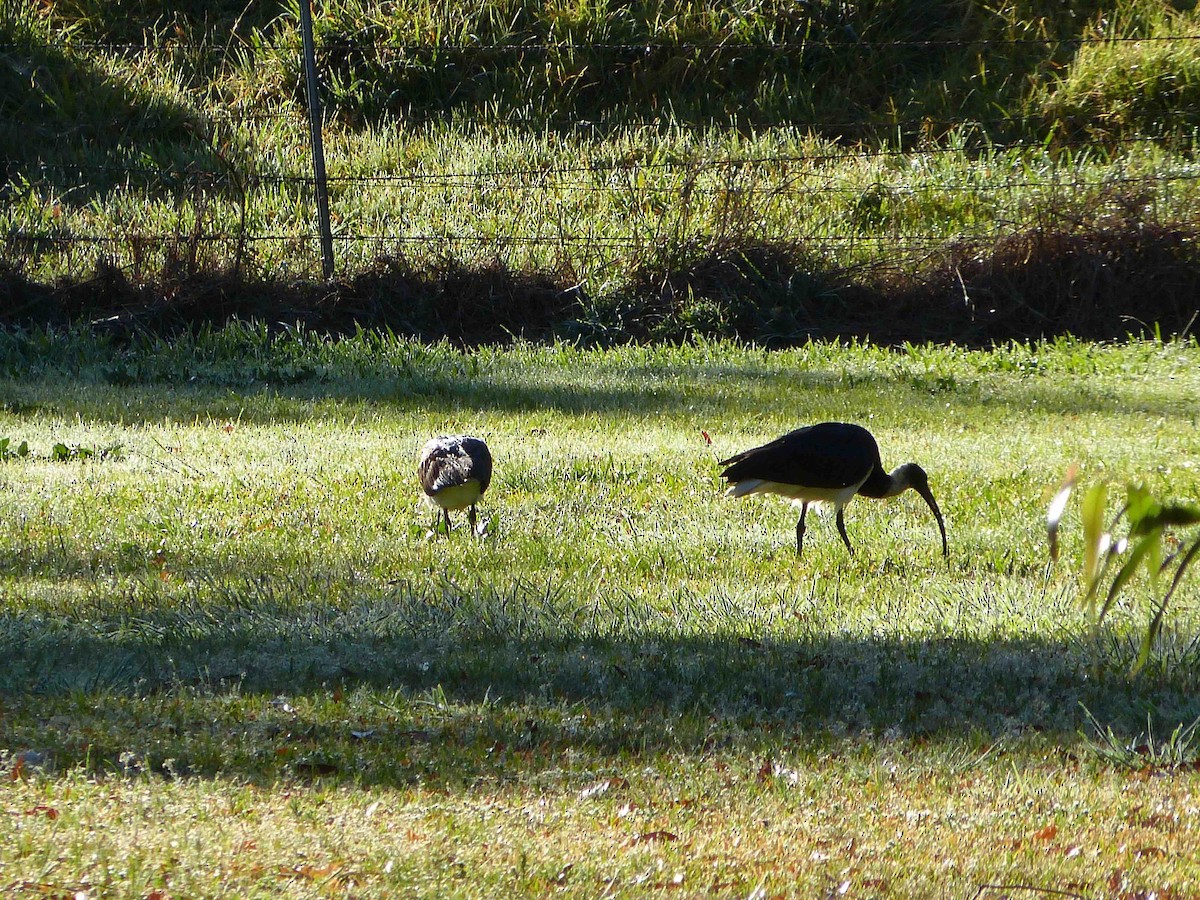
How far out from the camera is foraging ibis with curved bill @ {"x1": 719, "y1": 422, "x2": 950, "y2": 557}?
6.97 m

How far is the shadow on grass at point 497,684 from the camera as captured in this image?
14.5ft

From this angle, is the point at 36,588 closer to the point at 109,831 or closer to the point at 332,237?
the point at 109,831

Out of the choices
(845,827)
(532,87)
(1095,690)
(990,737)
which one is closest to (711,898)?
(845,827)

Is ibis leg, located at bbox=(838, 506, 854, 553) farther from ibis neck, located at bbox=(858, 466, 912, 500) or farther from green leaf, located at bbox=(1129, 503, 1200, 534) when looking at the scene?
green leaf, located at bbox=(1129, 503, 1200, 534)

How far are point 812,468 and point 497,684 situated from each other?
2533mm

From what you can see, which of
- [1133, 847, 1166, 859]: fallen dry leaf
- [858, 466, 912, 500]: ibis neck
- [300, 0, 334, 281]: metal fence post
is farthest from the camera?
[300, 0, 334, 281]: metal fence post

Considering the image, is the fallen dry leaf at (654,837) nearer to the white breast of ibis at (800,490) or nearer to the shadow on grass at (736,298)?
the white breast of ibis at (800,490)

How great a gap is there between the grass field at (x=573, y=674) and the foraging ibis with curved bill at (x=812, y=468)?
272 millimetres

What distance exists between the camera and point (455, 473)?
7168 mm

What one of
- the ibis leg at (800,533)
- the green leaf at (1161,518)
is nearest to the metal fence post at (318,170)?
the ibis leg at (800,533)

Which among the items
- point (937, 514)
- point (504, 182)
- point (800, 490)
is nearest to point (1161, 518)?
point (800, 490)

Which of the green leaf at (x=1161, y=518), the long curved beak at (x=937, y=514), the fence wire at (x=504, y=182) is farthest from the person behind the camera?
the fence wire at (x=504, y=182)

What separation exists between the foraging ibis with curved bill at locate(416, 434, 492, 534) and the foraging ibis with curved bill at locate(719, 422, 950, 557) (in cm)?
130

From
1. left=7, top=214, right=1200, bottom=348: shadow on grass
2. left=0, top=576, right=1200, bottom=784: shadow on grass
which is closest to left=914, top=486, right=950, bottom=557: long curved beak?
left=0, top=576, right=1200, bottom=784: shadow on grass
